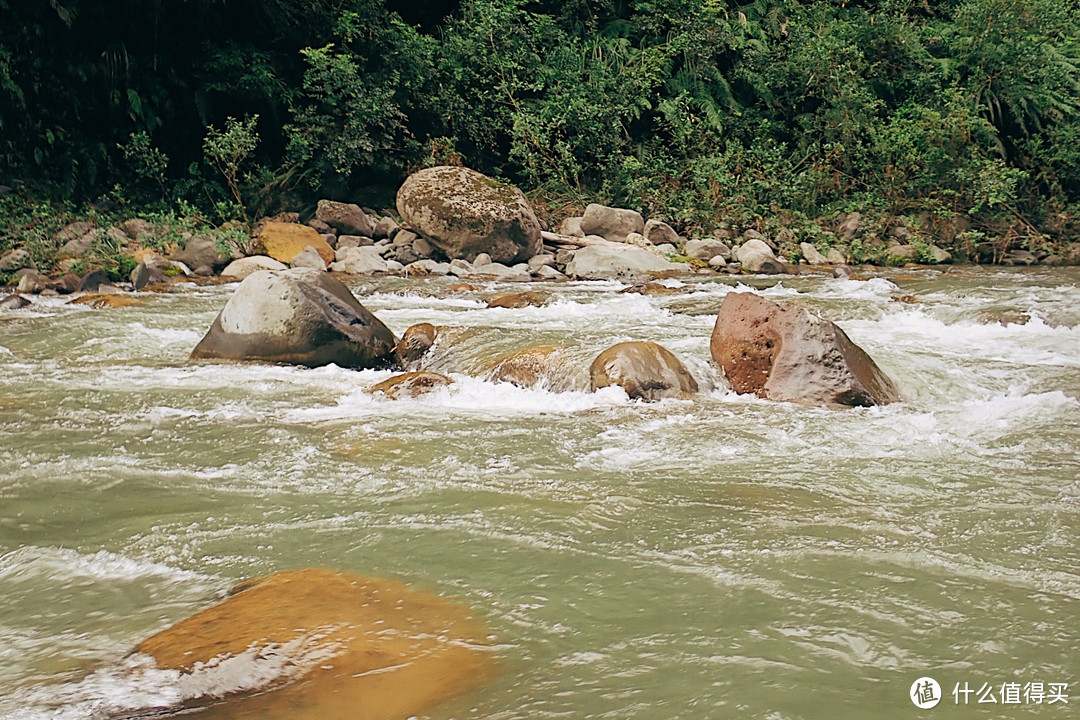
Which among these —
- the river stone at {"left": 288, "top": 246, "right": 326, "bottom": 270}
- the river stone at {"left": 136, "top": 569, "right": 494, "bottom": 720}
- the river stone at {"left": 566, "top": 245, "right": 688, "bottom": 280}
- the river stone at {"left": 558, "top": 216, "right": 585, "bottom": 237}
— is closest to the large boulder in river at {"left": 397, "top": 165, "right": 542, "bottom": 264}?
the river stone at {"left": 566, "top": 245, "right": 688, "bottom": 280}

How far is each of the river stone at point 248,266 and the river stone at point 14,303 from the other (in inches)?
106

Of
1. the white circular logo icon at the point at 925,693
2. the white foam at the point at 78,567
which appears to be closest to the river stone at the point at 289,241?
the white foam at the point at 78,567

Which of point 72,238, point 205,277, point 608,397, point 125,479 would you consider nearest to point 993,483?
point 608,397

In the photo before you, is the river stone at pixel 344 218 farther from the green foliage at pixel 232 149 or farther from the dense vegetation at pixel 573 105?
the green foliage at pixel 232 149

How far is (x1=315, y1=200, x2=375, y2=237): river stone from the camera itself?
13992 mm

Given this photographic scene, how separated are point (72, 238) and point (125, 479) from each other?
9853 mm

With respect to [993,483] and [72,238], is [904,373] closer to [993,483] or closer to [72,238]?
[993,483]

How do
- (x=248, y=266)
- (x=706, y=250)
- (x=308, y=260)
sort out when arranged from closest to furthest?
(x=248, y=266) → (x=308, y=260) → (x=706, y=250)

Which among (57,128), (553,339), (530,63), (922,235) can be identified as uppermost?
(530,63)

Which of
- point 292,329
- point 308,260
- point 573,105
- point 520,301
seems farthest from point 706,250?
point 292,329

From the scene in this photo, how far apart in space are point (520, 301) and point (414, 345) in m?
2.55

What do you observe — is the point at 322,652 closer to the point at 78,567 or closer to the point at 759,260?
the point at 78,567

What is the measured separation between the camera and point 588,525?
11.0 ft

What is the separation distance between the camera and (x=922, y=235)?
14953 mm
